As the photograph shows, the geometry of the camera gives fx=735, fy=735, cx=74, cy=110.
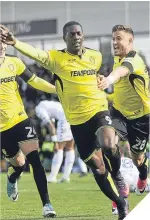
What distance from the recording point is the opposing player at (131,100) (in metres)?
10.4

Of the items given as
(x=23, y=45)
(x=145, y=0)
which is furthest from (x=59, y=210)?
(x=145, y=0)

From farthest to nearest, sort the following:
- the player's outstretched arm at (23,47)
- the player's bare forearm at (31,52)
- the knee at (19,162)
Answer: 1. the knee at (19,162)
2. the player's bare forearm at (31,52)
3. the player's outstretched arm at (23,47)

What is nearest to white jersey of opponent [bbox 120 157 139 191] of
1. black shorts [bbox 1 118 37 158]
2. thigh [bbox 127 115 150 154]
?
thigh [bbox 127 115 150 154]

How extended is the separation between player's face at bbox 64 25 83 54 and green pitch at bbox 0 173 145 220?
2.19m

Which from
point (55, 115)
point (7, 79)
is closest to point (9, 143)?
point (7, 79)

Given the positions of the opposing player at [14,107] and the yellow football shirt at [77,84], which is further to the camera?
the opposing player at [14,107]

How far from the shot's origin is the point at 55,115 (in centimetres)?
1802

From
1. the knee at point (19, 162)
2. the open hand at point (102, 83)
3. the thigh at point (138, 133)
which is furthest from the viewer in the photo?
the knee at point (19, 162)

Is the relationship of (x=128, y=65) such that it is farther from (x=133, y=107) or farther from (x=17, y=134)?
(x=17, y=134)

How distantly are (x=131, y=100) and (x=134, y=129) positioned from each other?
1.63ft

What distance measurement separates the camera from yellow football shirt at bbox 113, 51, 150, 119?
10.4m

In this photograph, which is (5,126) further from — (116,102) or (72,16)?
(72,16)

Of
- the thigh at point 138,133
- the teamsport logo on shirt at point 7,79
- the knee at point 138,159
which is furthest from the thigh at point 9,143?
the knee at point 138,159

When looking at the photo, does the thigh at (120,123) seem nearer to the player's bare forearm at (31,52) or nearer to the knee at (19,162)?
the knee at (19,162)
